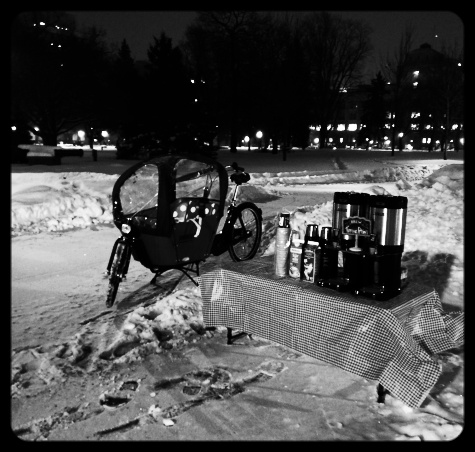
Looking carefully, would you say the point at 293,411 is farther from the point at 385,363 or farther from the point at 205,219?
the point at 205,219

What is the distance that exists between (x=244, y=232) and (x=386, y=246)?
3919 mm

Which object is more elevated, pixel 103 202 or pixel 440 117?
pixel 440 117

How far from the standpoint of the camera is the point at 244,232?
756 centimetres

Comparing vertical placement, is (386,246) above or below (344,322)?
above

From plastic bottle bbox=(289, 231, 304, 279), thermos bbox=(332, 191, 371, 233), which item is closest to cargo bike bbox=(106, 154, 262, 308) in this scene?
plastic bottle bbox=(289, 231, 304, 279)

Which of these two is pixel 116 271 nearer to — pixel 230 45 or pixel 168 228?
pixel 168 228

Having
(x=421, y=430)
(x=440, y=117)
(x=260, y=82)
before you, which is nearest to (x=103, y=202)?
(x=421, y=430)

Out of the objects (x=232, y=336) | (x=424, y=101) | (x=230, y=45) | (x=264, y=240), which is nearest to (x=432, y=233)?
(x=264, y=240)

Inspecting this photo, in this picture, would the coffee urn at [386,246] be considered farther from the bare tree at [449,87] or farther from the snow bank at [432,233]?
the bare tree at [449,87]

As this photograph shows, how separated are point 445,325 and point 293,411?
1617mm

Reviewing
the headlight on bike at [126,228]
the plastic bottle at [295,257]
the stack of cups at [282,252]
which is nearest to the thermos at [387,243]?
the plastic bottle at [295,257]

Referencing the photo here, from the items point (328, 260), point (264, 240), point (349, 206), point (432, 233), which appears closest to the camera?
point (328, 260)

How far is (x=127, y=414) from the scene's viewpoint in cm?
351

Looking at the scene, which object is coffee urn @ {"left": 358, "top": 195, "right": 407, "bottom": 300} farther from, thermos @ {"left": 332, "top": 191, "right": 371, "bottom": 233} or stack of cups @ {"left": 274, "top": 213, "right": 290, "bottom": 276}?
stack of cups @ {"left": 274, "top": 213, "right": 290, "bottom": 276}
